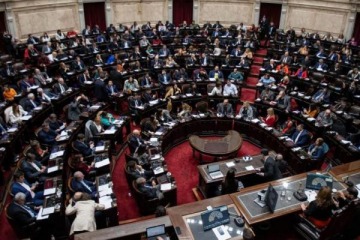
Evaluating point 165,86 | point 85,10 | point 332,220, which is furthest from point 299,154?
point 85,10

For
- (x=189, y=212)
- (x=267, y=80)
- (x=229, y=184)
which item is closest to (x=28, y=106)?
(x=189, y=212)

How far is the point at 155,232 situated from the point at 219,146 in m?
4.67

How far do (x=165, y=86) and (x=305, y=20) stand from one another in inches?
497

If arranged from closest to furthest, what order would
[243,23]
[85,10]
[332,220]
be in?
[332,220]
[85,10]
[243,23]

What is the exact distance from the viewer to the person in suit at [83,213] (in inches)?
242

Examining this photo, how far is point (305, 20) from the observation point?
20.4 meters

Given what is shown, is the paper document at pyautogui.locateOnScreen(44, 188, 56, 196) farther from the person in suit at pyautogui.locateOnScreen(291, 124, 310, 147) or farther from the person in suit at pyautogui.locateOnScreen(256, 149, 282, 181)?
the person in suit at pyautogui.locateOnScreen(291, 124, 310, 147)

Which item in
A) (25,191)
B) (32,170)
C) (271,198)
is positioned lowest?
(25,191)

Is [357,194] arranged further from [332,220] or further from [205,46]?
[205,46]

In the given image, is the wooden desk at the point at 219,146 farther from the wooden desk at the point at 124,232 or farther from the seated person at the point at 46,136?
the seated person at the point at 46,136

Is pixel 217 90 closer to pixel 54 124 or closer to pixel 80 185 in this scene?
pixel 54 124

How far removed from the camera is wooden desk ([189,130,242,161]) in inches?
373

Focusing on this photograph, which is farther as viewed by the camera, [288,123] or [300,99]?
[300,99]

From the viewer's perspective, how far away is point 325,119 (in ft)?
34.7
